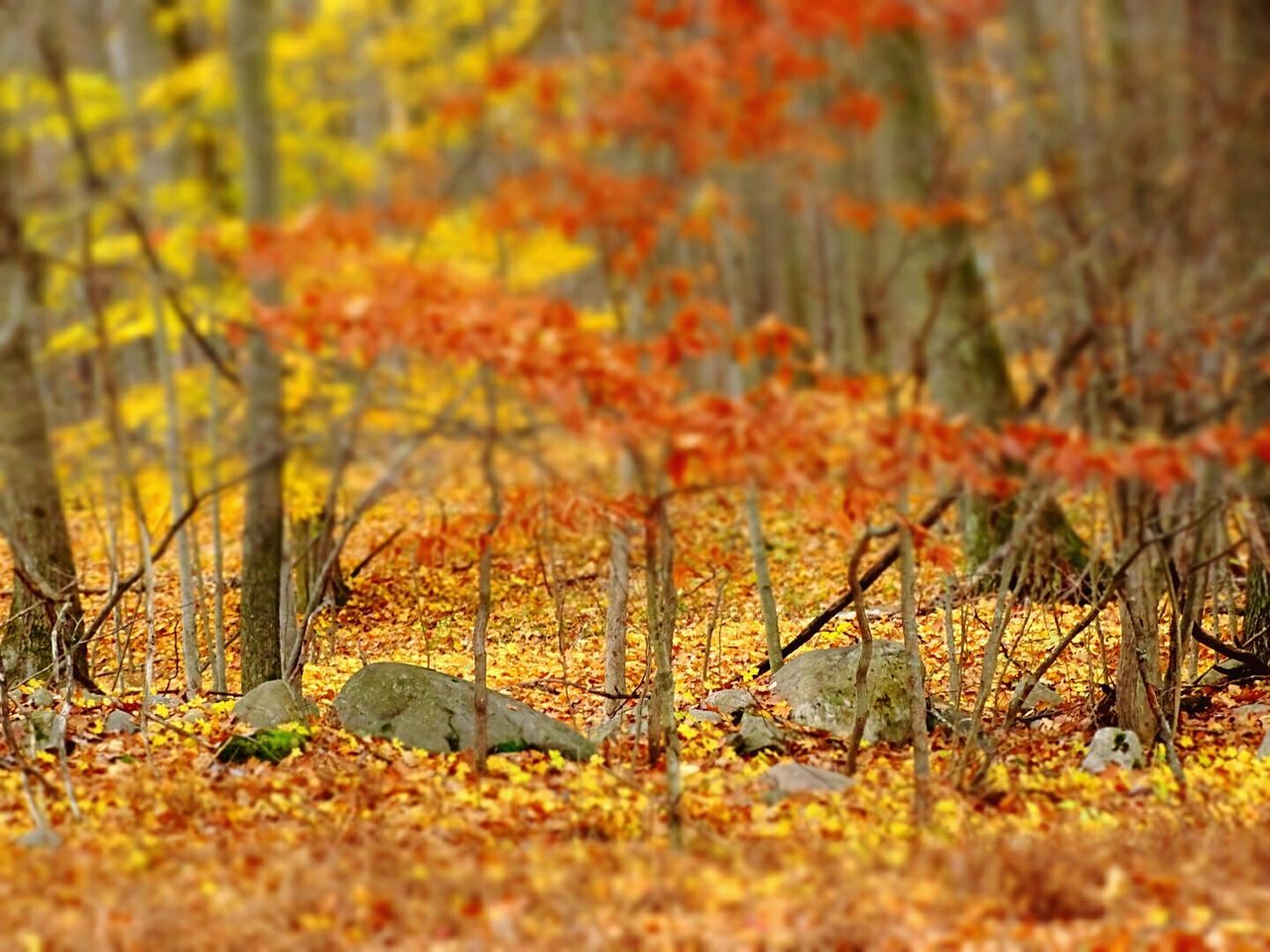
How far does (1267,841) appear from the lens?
16.8 feet

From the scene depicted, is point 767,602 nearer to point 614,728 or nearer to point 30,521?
point 614,728

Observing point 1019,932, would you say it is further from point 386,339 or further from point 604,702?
point 386,339

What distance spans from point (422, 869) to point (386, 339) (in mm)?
4677

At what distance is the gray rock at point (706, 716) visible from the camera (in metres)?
8.01

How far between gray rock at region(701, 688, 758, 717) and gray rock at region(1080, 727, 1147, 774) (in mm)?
2152

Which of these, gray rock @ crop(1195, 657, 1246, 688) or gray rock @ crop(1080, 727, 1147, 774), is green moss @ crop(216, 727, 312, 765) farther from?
gray rock @ crop(1195, 657, 1246, 688)

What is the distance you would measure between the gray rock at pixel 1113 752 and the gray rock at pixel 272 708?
466 centimetres

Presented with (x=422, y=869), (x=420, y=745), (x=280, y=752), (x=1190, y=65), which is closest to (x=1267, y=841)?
(x=422, y=869)

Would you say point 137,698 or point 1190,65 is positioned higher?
point 1190,65

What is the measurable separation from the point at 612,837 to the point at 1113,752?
321 cm

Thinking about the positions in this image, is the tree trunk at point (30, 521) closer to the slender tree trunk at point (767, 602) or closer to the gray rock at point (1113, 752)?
the slender tree trunk at point (767, 602)

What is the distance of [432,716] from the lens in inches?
293


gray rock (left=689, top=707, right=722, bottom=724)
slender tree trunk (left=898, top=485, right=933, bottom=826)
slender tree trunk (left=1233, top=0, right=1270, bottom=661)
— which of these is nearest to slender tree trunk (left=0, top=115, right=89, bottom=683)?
gray rock (left=689, top=707, right=722, bottom=724)

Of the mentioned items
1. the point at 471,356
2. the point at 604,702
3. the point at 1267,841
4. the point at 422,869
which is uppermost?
the point at 471,356
